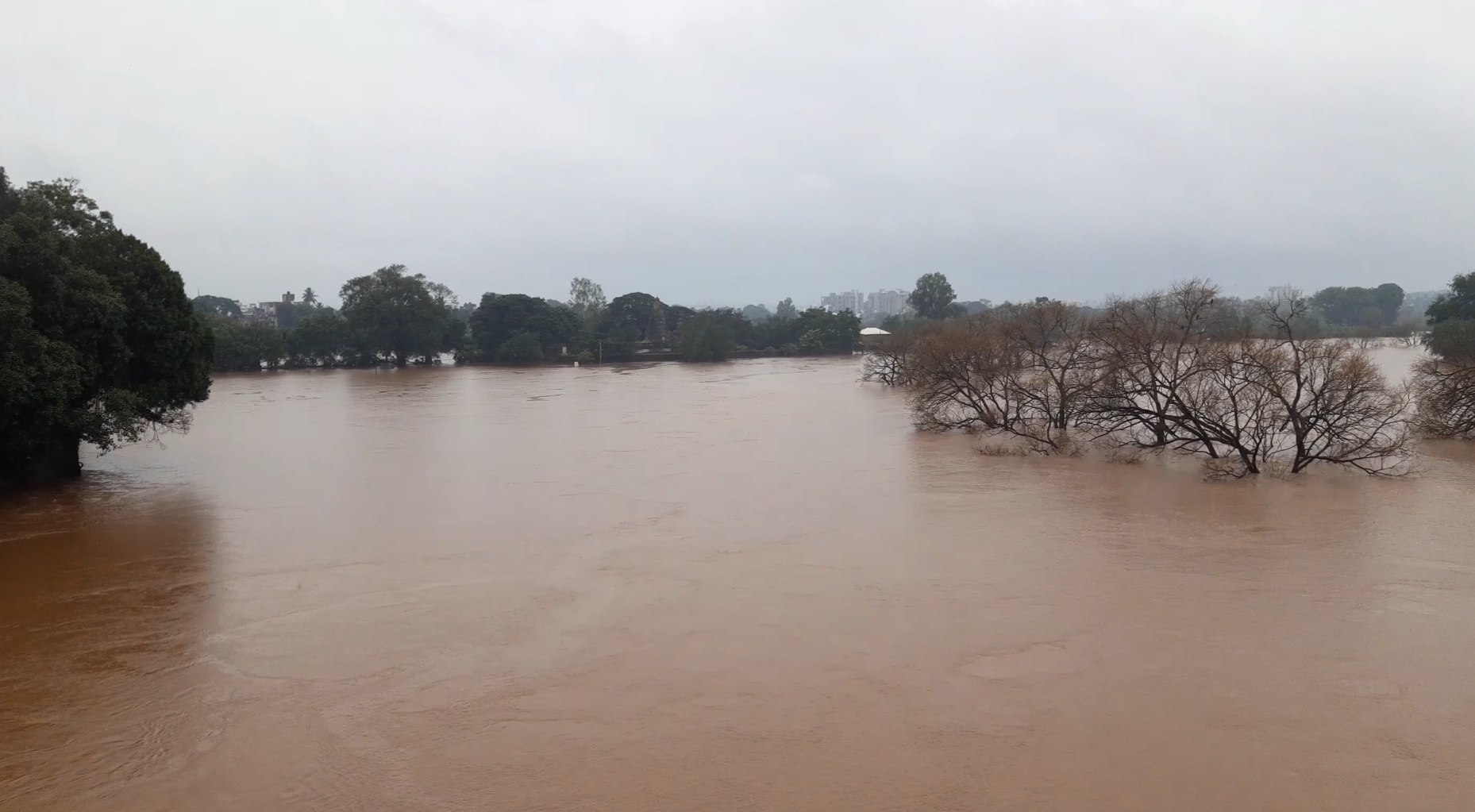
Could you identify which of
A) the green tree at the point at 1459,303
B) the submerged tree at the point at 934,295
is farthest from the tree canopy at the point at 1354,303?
the green tree at the point at 1459,303

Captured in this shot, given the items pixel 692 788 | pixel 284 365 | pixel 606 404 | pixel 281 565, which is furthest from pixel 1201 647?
pixel 284 365

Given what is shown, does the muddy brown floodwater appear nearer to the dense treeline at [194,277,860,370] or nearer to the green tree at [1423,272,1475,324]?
the green tree at [1423,272,1475,324]

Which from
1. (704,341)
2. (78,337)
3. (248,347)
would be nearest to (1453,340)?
(704,341)

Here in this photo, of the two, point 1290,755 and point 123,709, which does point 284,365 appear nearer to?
point 123,709

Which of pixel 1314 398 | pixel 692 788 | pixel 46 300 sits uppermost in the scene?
pixel 46 300

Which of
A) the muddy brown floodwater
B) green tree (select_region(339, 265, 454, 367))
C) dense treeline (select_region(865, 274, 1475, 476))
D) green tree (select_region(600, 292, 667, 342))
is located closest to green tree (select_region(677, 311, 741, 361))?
green tree (select_region(600, 292, 667, 342))

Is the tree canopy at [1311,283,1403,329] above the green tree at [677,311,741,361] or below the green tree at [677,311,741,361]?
above
